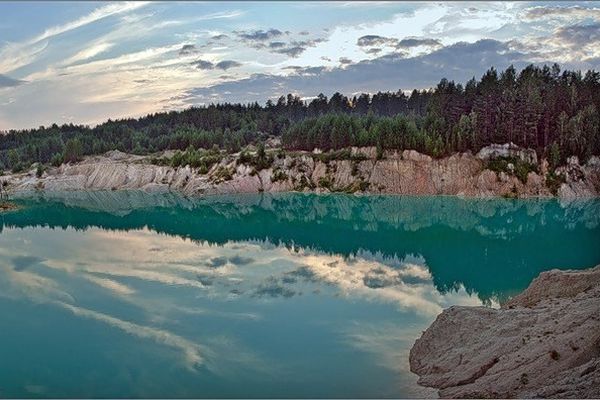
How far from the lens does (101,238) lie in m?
75.0

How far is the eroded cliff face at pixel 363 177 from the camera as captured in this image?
4227 inches

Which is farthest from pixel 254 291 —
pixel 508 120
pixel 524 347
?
pixel 508 120

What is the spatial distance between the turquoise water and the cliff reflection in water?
0.36 metres

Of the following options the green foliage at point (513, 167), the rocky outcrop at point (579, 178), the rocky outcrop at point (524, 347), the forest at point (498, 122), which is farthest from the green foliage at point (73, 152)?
the rocky outcrop at point (524, 347)

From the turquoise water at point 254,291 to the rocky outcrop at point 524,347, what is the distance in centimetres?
170

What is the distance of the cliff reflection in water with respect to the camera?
49000mm

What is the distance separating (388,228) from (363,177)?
45674 mm

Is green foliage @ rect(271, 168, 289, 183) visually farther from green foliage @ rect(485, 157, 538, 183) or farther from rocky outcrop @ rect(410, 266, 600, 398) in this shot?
rocky outcrop @ rect(410, 266, 600, 398)

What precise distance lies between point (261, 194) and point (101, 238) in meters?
54.9

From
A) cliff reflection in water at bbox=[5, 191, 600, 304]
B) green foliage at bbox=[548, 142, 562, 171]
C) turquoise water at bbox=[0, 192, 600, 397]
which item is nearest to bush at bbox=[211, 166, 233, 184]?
cliff reflection in water at bbox=[5, 191, 600, 304]

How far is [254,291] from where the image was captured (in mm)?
43219

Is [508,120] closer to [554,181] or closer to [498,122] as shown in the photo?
[498,122]

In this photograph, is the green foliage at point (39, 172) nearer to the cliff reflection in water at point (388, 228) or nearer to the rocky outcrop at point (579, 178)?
the cliff reflection in water at point (388, 228)

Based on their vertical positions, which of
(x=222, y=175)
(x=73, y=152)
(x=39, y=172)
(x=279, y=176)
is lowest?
(x=279, y=176)
